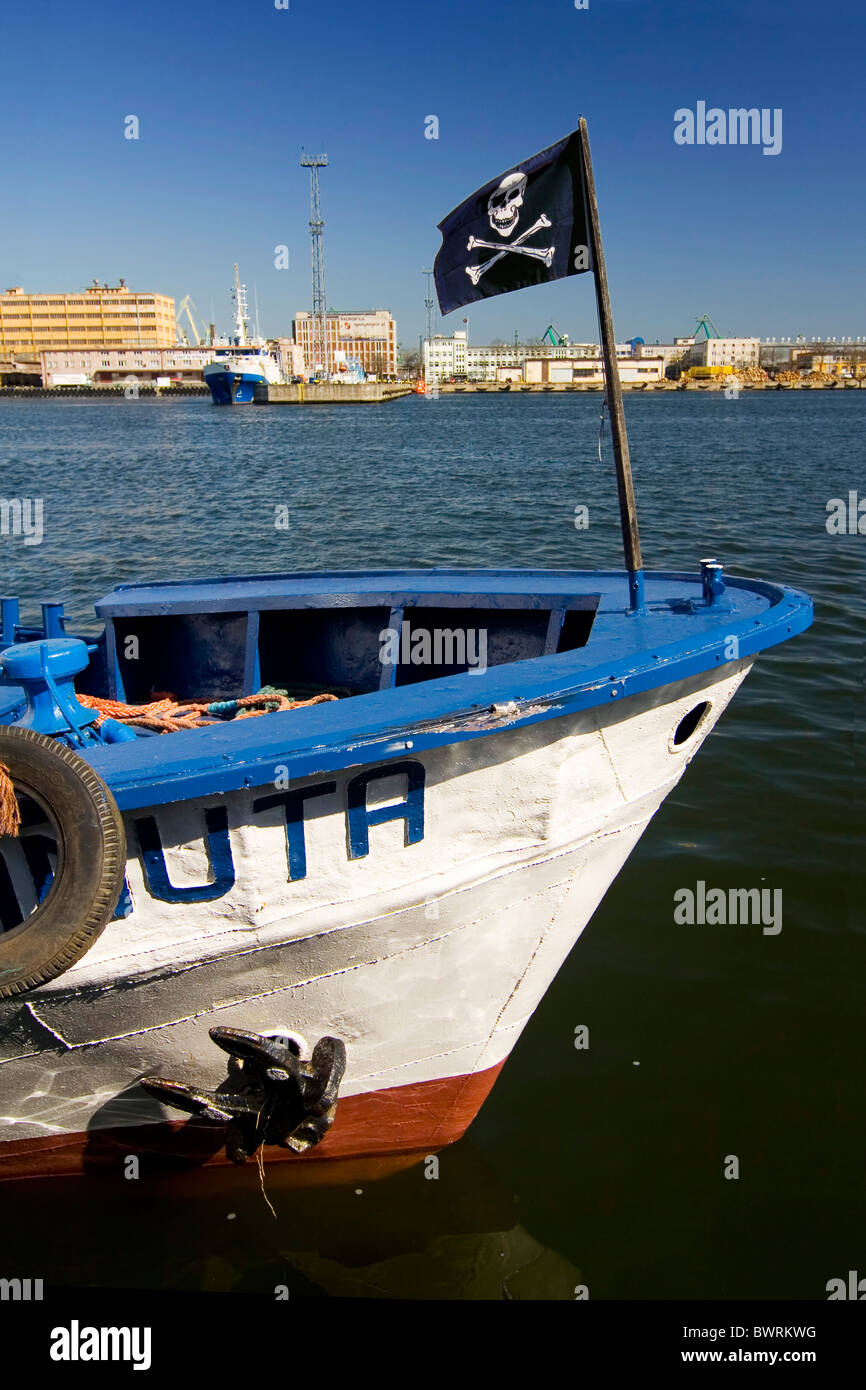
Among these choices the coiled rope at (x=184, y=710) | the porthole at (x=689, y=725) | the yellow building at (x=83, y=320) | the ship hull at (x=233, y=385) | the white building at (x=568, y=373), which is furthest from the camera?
the white building at (x=568, y=373)

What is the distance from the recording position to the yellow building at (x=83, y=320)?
14875 cm

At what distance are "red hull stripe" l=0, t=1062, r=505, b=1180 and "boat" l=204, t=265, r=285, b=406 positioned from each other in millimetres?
98108

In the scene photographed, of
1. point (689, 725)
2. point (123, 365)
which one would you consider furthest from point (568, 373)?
point (689, 725)

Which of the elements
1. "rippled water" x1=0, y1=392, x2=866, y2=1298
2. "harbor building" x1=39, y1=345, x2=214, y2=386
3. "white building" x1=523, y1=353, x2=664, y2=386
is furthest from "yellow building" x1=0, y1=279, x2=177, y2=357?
"rippled water" x1=0, y1=392, x2=866, y2=1298

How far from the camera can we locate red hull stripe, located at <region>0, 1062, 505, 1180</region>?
4.35 m

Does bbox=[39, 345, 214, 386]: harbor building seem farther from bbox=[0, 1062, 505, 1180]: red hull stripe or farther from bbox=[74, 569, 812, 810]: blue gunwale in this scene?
bbox=[0, 1062, 505, 1180]: red hull stripe

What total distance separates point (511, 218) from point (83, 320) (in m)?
164

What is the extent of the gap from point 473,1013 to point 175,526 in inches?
776

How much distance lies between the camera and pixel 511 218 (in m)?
4.15

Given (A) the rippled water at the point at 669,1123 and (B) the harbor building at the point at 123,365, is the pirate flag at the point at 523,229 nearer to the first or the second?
(A) the rippled water at the point at 669,1123

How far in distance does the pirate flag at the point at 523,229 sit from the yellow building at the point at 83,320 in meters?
159

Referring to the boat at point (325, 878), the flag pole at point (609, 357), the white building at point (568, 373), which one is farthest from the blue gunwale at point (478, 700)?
the white building at point (568, 373)

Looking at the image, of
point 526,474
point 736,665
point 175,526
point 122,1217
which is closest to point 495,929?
point 736,665
